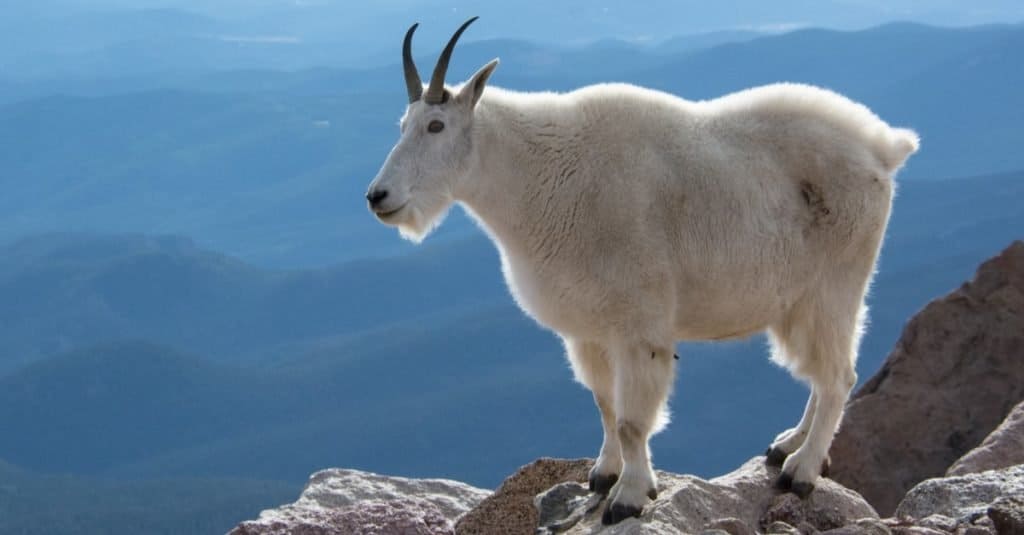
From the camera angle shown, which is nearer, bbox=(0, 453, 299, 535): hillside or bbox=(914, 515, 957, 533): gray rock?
bbox=(914, 515, 957, 533): gray rock

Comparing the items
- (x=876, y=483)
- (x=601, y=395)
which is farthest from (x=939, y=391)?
(x=601, y=395)

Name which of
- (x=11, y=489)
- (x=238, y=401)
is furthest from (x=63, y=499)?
(x=238, y=401)

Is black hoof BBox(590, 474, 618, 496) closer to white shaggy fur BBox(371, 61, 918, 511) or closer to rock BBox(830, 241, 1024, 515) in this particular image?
white shaggy fur BBox(371, 61, 918, 511)

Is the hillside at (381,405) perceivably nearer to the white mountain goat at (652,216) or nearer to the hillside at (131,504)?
the hillside at (131,504)

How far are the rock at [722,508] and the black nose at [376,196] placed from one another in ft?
6.45

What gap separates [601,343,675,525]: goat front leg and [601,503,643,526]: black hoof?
0.02 m

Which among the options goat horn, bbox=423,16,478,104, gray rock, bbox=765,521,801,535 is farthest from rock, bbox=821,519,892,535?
goat horn, bbox=423,16,478,104

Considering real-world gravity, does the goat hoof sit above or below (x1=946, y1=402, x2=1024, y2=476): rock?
below

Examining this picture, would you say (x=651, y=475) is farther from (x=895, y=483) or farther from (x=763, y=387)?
(x=763, y=387)

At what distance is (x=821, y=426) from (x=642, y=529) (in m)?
2.05

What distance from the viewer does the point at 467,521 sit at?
24.4 feet

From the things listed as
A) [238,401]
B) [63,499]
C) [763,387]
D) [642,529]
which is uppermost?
[238,401]

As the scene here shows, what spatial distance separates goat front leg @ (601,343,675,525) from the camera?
6832 millimetres

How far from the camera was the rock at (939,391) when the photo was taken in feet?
36.4
